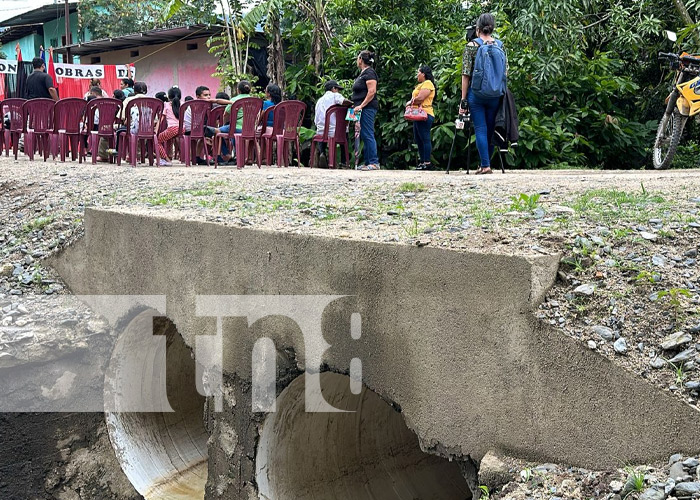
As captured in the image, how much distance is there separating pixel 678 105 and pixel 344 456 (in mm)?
5280

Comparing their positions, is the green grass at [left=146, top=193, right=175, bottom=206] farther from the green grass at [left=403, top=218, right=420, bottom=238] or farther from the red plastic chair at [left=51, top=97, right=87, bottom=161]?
the red plastic chair at [left=51, top=97, right=87, bottom=161]

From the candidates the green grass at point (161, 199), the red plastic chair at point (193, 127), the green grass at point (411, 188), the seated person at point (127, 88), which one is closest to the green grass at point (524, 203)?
the green grass at point (411, 188)

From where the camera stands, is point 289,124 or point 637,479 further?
point 289,124

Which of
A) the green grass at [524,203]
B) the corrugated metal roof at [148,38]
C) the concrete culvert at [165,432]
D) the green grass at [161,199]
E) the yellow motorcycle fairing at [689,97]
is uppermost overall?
the corrugated metal roof at [148,38]

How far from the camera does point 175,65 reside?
1947cm

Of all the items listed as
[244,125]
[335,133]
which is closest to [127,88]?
[244,125]

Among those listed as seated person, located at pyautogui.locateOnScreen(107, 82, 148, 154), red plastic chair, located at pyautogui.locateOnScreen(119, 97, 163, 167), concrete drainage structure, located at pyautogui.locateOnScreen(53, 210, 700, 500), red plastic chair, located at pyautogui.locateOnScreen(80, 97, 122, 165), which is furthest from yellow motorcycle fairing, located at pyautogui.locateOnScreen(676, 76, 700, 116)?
red plastic chair, located at pyautogui.locateOnScreen(80, 97, 122, 165)

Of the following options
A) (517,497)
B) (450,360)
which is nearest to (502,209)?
(450,360)

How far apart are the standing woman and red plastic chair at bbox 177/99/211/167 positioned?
2251mm

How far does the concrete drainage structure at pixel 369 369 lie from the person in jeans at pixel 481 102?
318cm

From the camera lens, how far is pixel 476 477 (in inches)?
145

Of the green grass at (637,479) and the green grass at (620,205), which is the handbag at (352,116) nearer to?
the green grass at (620,205)

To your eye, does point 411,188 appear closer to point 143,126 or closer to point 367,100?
point 367,100

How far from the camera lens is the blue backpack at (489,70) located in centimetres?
769
